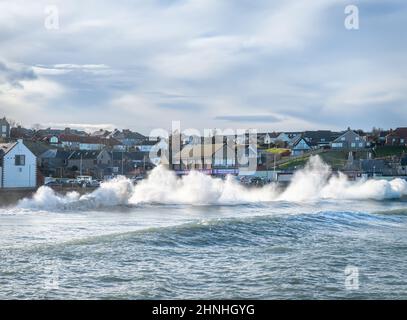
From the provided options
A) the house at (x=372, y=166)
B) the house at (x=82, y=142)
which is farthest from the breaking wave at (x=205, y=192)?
the house at (x=82, y=142)

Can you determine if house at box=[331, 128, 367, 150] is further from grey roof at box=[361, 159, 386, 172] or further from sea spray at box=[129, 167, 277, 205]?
sea spray at box=[129, 167, 277, 205]

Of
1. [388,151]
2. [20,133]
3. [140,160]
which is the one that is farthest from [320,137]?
[20,133]

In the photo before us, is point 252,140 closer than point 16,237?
No

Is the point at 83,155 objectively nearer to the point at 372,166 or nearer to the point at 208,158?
the point at 208,158

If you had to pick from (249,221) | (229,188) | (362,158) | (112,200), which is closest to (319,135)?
(362,158)

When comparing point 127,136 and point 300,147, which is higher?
point 127,136
